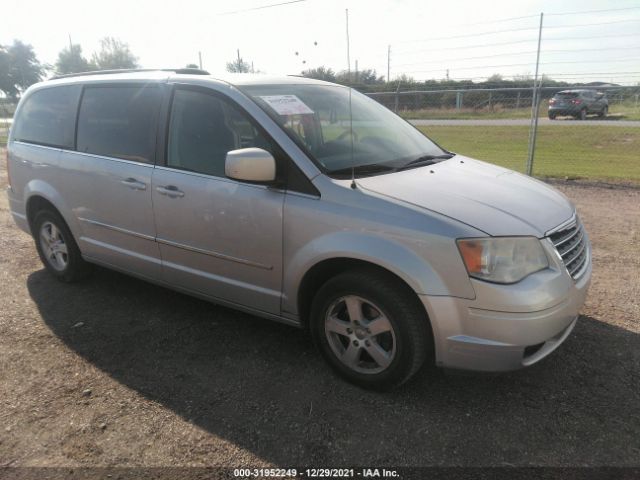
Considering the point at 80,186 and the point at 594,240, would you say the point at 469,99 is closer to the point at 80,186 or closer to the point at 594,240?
the point at 594,240

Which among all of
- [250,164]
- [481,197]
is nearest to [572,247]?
[481,197]

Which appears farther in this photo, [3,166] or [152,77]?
[3,166]

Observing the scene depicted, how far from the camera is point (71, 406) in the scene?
2949 millimetres

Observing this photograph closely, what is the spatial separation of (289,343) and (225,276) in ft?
2.21

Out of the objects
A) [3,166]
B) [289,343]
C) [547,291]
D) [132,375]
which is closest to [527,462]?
[547,291]

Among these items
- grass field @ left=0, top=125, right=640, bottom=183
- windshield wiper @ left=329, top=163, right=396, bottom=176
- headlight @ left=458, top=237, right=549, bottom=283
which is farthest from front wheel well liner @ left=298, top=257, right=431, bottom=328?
grass field @ left=0, top=125, right=640, bottom=183

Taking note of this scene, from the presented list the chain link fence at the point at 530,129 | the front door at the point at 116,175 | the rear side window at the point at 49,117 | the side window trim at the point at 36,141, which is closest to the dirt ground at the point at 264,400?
the front door at the point at 116,175

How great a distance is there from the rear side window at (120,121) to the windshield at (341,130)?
860 mm

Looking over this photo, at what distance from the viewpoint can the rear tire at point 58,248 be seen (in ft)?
14.9

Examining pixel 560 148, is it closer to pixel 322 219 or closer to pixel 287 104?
pixel 287 104

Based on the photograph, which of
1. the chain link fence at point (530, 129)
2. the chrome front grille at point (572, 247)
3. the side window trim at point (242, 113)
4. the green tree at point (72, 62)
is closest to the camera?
the chrome front grille at point (572, 247)

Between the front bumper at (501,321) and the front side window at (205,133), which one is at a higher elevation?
the front side window at (205,133)

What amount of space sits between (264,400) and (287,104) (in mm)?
1866

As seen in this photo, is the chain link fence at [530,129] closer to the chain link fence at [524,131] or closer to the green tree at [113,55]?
the chain link fence at [524,131]
